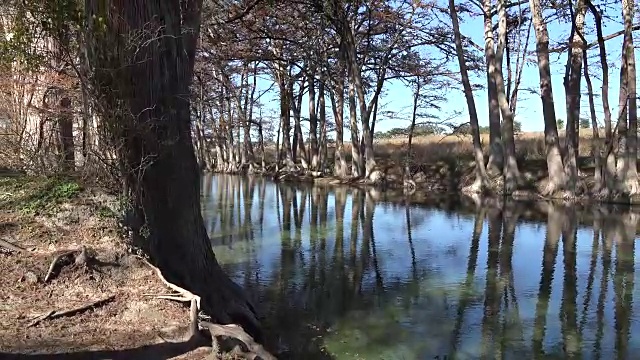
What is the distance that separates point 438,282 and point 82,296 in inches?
232

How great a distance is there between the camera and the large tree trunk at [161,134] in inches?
244

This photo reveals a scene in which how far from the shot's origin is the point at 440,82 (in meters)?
32.7

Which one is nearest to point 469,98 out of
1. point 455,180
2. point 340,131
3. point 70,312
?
point 455,180

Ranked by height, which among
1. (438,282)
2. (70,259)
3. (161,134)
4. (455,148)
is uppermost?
(455,148)

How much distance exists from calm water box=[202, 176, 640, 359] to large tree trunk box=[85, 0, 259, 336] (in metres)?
1.16

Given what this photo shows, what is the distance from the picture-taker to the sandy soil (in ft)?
15.0

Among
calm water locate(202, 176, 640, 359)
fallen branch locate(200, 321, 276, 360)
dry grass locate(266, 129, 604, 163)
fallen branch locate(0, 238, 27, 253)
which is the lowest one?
calm water locate(202, 176, 640, 359)

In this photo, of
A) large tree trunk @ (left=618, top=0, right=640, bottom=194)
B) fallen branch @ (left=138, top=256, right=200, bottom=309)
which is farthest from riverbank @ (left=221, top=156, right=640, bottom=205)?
fallen branch @ (left=138, top=256, right=200, bottom=309)

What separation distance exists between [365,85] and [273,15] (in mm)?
9139

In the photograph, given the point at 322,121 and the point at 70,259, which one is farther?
the point at 322,121

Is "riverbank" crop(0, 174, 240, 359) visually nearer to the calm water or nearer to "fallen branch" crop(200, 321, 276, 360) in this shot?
"fallen branch" crop(200, 321, 276, 360)

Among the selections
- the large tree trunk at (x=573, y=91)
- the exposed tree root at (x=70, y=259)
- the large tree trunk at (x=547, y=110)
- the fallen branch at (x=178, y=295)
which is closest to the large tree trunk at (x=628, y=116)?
the large tree trunk at (x=573, y=91)

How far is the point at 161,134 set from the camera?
6789 millimetres

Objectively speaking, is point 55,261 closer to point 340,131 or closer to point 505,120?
point 505,120
